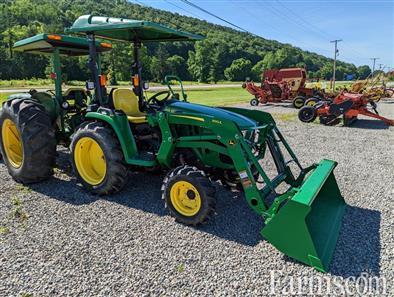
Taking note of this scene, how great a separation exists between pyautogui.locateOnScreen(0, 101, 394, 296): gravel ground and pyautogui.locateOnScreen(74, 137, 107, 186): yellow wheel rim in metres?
0.28

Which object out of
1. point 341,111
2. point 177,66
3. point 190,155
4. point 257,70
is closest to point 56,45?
point 190,155

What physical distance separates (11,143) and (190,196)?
11.8ft

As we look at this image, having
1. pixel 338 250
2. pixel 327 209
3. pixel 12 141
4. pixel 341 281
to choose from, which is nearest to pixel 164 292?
pixel 341 281

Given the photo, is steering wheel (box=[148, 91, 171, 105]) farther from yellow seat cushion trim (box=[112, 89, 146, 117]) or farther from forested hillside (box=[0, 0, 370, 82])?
forested hillside (box=[0, 0, 370, 82])

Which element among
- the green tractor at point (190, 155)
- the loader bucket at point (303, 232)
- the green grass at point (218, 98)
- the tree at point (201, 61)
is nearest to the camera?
the loader bucket at point (303, 232)

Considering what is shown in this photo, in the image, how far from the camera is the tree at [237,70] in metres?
78.2

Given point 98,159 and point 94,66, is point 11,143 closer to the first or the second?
point 98,159

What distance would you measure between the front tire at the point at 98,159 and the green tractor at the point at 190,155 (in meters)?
0.01

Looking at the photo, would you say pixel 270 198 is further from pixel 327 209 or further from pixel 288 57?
pixel 288 57

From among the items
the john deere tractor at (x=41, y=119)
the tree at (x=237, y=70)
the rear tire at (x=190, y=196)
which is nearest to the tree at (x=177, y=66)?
the tree at (x=237, y=70)

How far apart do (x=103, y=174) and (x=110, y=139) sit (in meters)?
0.69

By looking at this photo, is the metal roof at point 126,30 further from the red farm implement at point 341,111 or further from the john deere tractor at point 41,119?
the red farm implement at point 341,111

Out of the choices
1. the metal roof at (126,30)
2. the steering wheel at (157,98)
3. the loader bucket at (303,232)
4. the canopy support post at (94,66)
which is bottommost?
the loader bucket at (303,232)

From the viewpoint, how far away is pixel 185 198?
12.5ft
